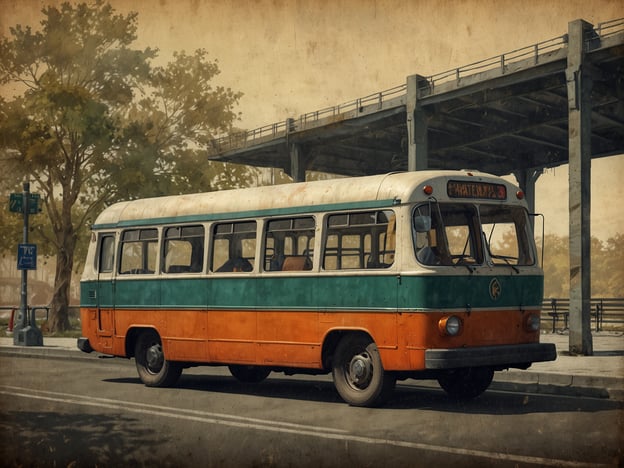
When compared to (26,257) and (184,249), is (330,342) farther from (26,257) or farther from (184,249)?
(26,257)

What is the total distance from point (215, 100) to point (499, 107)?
16678mm

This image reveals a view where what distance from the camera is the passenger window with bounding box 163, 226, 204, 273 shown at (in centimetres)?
1534

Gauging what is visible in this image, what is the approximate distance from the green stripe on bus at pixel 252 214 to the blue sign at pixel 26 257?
1067 centimetres

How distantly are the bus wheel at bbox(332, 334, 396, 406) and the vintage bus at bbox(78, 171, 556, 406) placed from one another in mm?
19

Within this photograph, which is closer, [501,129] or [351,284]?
[351,284]

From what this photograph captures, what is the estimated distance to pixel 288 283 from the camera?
543 inches

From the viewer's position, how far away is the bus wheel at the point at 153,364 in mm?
15648

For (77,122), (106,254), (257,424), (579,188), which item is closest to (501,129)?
(579,188)

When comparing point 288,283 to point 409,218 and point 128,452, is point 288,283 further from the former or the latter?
point 128,452

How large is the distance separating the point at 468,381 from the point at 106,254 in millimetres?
7105

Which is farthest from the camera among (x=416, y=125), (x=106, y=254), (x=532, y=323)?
(x=416, y=125)

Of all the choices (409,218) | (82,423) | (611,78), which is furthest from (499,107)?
(82,423)

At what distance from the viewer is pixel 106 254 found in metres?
17.3

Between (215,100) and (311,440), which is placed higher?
(215,100)
